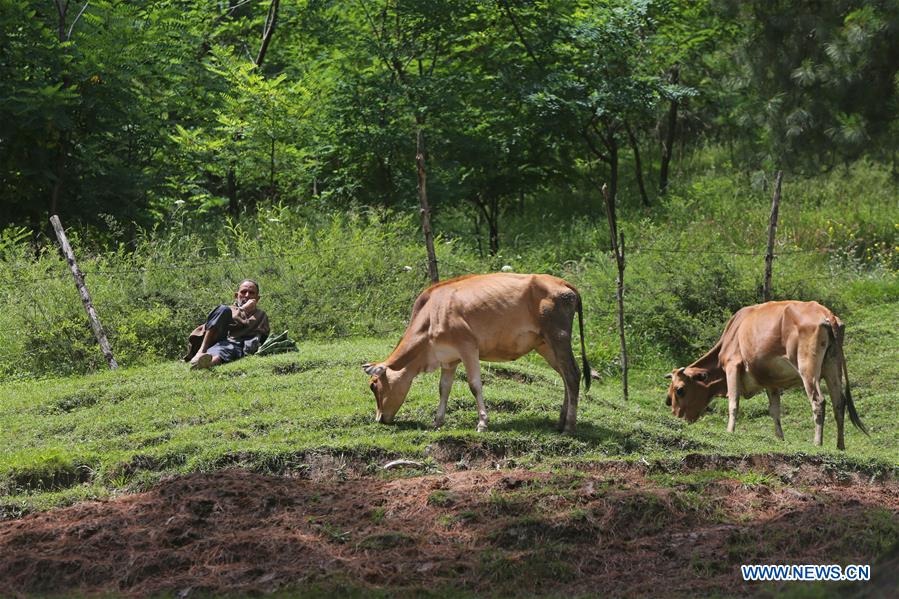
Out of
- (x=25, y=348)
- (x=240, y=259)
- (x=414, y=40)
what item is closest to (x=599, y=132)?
(x=414, y=40)

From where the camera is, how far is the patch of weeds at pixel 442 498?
9.30 metres

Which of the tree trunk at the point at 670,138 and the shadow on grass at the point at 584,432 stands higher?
the tree trunk at the point at 670,138

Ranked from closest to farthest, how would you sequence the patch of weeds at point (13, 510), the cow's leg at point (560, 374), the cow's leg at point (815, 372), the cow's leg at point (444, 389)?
the patch of weeds at point (13, 510)
the cow's leg at point (560, 374)
the cow's leg at point (444, 389)
the cow's leg at point (815, 372)

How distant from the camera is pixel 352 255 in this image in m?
19.6

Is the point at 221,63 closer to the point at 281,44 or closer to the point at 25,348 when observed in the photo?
the point at 281,44

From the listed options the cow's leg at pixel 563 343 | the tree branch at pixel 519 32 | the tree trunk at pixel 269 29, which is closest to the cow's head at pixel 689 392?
→ the cow's leg at pixel 563 343

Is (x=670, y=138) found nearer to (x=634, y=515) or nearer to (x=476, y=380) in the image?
(x=476, y=380)

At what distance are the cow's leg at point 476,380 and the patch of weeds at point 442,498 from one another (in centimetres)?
227

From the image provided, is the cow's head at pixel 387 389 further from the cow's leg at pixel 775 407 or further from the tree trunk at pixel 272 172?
the tree trunk at pixel 272 172

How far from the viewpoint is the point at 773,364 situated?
14297 mm

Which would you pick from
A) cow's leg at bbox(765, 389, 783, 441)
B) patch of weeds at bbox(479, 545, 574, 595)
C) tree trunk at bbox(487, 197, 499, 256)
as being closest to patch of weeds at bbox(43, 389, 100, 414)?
patch of weeds at bbox(479, 545, 574, 595)

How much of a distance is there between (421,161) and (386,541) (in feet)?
30.4

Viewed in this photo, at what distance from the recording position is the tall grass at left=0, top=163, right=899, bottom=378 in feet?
57.2

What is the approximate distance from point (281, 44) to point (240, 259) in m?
11.1
